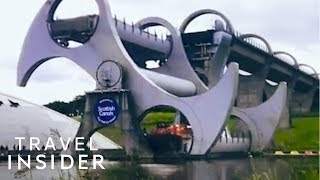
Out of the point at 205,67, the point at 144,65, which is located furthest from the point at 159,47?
the point at 205,67

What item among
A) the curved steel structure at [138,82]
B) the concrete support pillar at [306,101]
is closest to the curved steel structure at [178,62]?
the curved steel structure at [138,82]

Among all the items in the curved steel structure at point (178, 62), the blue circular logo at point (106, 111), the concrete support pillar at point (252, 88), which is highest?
the curved steel structure at point (178, 62)

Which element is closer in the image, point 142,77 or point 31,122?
point 31,122

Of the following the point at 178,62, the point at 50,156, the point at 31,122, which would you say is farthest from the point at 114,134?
the point at 50,156

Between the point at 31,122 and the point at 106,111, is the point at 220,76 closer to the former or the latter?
the point at 106,111

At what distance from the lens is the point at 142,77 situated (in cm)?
763

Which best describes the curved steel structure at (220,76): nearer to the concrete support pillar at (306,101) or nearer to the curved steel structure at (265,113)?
the curved steel structure at (265,113)

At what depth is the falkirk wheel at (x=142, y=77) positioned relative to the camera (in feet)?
23.4

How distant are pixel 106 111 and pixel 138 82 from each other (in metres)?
0.65

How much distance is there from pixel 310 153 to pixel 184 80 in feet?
20.5

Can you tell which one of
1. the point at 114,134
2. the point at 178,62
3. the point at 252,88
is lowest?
the point at 114,134

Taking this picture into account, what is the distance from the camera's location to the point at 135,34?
8.23 meters

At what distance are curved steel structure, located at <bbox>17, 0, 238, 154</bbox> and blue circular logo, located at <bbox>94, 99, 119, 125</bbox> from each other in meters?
0.48

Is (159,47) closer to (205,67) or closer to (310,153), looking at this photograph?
(205,67)
